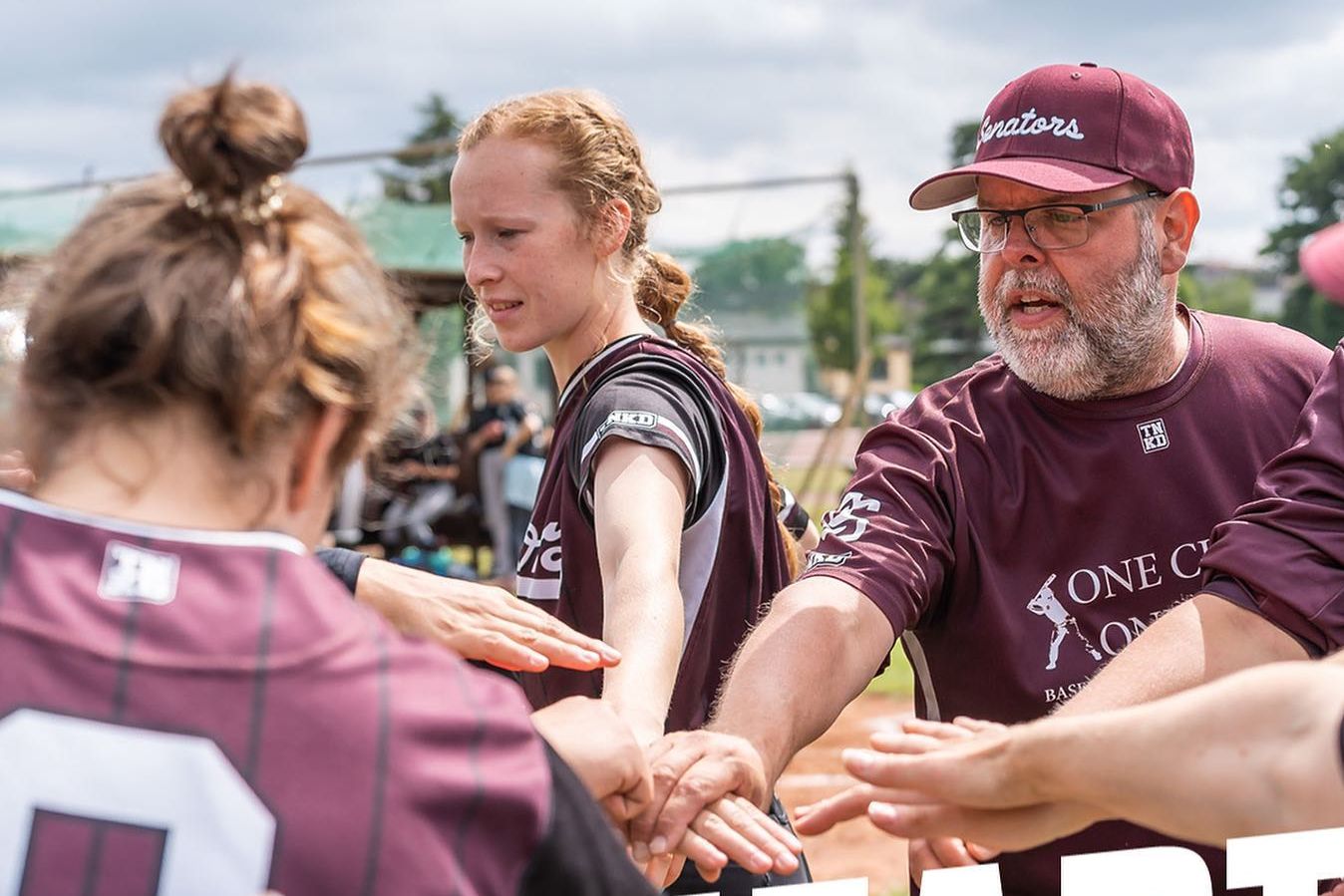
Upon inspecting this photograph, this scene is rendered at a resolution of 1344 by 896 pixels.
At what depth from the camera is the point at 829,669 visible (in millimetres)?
2357

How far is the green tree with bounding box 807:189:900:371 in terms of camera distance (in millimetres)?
16881

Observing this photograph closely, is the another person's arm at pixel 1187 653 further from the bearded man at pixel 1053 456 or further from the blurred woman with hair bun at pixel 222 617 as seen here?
the blurred woman with hair bun at pixel 222 617

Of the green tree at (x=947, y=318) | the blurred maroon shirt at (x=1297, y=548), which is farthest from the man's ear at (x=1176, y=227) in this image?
the green tree at (x=947, y=318)

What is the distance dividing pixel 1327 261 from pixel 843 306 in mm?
42754

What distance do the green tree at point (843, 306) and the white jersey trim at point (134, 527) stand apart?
44.4 feet

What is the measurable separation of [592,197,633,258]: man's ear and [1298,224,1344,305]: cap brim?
142cm

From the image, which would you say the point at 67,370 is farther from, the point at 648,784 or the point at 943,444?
the point at 943,444

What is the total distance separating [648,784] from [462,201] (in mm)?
1375

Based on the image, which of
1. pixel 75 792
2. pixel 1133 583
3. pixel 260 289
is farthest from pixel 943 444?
pixel 75 792

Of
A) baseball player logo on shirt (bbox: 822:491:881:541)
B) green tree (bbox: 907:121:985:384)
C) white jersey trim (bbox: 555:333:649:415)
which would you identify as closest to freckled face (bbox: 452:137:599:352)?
white jersey trim (bbox: 555:333:649:415)

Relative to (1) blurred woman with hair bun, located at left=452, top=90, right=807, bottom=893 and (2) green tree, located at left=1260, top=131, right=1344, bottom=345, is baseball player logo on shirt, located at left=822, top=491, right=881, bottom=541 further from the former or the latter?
(2) green tree, located at left=1260, top=131, right=1344, bottom=345

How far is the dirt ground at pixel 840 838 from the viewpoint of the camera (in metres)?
5.55

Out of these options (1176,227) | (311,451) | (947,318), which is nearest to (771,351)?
(1176,227)

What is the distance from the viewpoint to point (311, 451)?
1.32 metres
